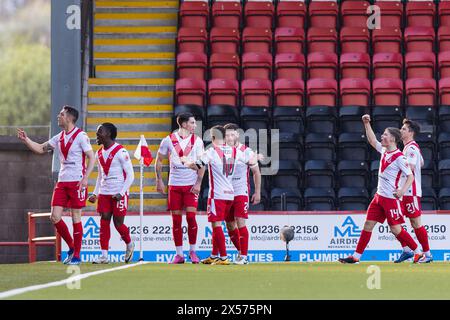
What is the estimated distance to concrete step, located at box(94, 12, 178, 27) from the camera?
24359 millimetres

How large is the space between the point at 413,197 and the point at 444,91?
6.74 meters

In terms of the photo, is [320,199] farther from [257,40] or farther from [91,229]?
[257,40]

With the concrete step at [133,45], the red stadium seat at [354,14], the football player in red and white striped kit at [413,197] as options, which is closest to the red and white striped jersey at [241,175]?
the football player in red and white striped kit at [413,197]

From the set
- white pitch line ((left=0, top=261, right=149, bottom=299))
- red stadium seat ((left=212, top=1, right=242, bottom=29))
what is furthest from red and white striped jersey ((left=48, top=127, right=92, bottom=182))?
red stadium seat ((left=212, top=1, right=242, bottom=29))

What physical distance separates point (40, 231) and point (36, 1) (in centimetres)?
3989

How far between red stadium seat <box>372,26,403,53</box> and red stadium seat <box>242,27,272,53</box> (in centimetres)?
214

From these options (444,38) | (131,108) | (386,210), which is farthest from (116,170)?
(444,38)

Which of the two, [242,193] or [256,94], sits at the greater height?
[256,94]

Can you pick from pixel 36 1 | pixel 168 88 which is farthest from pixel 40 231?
pixel 36 1

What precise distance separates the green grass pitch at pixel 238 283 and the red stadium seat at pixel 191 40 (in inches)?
424

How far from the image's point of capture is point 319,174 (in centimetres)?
2075

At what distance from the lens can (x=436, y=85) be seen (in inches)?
884

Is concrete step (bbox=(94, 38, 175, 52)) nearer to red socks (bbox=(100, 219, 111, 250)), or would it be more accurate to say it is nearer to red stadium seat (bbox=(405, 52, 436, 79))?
red stadium seat (bbox=(405, 52, 436, 79))

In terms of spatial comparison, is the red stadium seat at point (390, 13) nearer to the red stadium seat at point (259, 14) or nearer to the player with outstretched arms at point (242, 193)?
the red stadium seat at point (259, 14)
